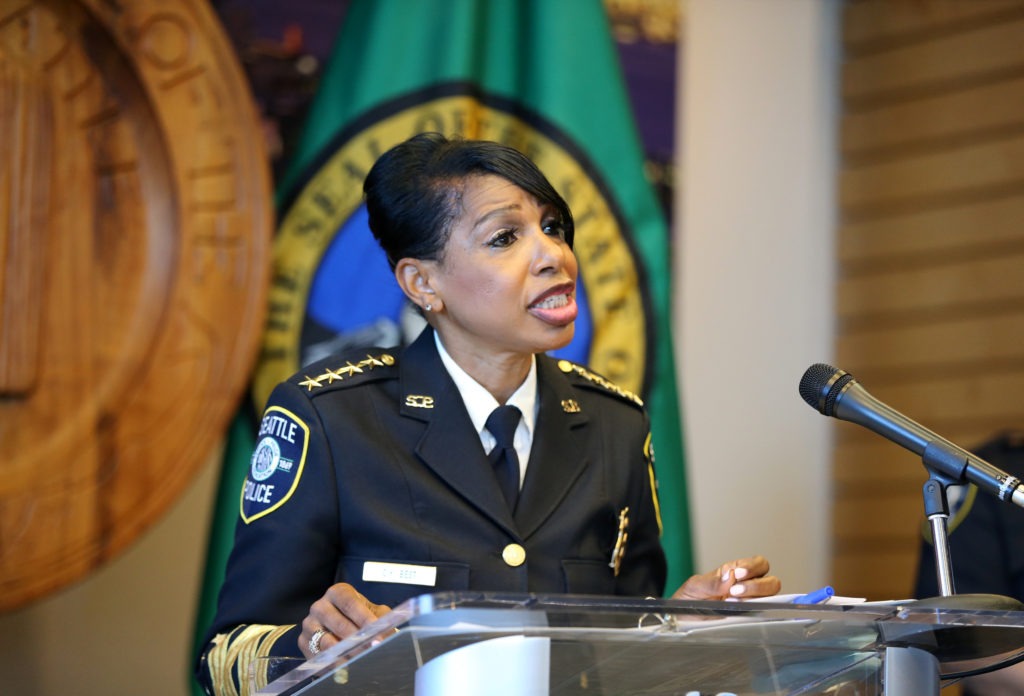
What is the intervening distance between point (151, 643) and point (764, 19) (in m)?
2.15

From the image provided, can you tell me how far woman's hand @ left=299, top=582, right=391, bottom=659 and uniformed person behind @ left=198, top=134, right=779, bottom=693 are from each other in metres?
0.17

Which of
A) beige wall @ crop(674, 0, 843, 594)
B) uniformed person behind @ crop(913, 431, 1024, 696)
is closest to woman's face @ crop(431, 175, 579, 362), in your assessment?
uniformed person behind @ crop(913, 431, 1024, 696)

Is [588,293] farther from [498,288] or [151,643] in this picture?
[151,643]

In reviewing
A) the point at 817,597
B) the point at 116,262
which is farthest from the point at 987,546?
the point at 116,262

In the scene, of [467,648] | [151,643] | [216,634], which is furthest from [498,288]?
[151,643]

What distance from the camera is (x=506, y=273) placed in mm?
1636

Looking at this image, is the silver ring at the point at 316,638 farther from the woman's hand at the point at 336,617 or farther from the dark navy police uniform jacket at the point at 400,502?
the dark navy police uniform jacket at the point at 400,502

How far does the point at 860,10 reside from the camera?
3402mm

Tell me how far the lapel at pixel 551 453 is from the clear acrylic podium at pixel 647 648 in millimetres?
460

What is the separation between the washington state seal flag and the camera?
95.4 inches

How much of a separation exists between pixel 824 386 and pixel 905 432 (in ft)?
0.33

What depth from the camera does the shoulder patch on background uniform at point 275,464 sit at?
1.56 metres

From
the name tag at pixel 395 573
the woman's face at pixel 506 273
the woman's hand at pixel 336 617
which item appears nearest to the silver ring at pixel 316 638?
the woman's hand at pixel 336 617

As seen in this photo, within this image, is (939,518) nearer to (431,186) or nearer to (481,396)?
(481,396)
